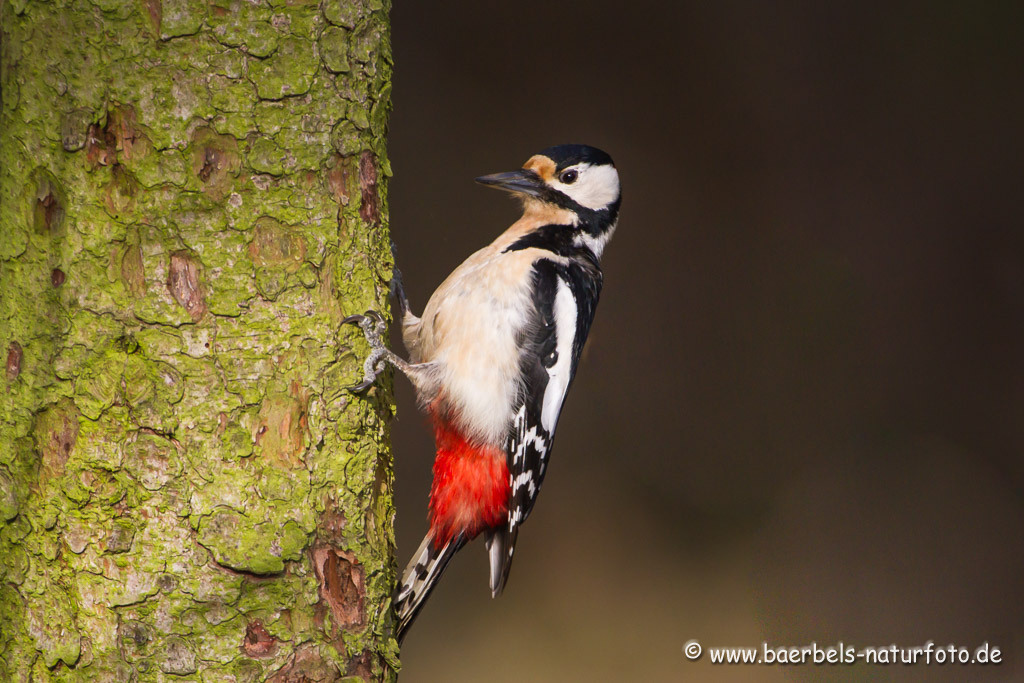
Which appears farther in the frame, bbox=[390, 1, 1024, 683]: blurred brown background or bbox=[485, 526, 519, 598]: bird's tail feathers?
bbox=[390, 1, 1024, 683]: blurred brown background

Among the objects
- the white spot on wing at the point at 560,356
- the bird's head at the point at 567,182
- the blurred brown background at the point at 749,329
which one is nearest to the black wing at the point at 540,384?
the white spot on wing at the point at 560,356

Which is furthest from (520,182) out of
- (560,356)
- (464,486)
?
(464,486)

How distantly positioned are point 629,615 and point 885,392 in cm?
141

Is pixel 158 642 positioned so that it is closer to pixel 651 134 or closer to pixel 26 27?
pixel 26 27

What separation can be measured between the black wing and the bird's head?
25cm

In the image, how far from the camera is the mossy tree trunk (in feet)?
4.00

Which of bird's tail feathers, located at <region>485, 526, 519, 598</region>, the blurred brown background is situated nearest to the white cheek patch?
bird's tail feathers, located at <region>485, 526, 519, 598</region>

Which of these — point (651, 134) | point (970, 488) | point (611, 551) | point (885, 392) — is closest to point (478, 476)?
point (611, 551)

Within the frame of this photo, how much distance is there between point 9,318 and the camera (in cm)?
130

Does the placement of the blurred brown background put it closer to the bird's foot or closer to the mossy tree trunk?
the bird's foot

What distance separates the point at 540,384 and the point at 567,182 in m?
0.59

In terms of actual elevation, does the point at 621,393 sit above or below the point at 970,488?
above

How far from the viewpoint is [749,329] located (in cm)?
346

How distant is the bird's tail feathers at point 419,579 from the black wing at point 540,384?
14 cm
